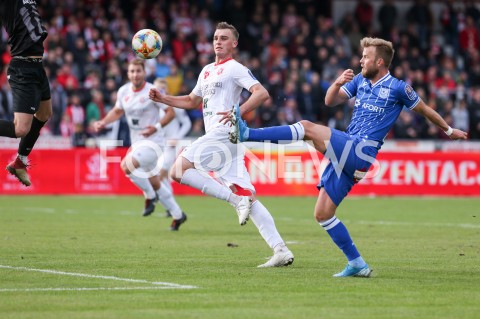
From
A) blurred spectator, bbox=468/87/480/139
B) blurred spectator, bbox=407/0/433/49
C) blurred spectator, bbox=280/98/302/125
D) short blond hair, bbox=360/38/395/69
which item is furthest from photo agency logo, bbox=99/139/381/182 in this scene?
blurred spectator, bbox=407/0/433/49

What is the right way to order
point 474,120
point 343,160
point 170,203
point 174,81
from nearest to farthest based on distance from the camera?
point 343,160 → point 170,203 → point 174,81 → point 474,120

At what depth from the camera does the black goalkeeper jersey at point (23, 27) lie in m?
11.4

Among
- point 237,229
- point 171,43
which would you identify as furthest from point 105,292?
point 171,43

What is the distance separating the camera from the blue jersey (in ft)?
33.4

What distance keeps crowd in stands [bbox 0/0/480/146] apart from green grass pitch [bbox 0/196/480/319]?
8.74 m

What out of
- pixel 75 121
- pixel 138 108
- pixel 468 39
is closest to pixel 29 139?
pixel 138 108

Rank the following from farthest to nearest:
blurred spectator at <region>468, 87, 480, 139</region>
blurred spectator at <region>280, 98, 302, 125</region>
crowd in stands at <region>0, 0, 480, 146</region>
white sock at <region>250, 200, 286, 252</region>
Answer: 1. blurred spectator at <region>468, 87, 480, 139</region>
2. blurred spectator at <region>280, 98, 302, 125</region>
3. crowd in stands at <region>0, 0, 480, 146</region>
4. white sock at <region>250, 200, 286, 252</region>

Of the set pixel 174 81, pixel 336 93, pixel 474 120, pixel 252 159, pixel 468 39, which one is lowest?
pixel 252 159

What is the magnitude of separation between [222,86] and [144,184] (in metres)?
6.26

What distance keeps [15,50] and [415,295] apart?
5.59 meters

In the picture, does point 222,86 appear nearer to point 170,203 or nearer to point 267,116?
point 170,203

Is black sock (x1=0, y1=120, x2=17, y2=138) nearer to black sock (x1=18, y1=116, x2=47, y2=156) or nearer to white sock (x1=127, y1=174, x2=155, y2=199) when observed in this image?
black sock (x1=18, y1=116, x2=47, y2=156)

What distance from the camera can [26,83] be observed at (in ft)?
37.3

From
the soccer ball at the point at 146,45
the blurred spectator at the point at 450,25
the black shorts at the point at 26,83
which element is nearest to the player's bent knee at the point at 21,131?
the black shorts at the point at 26,83
